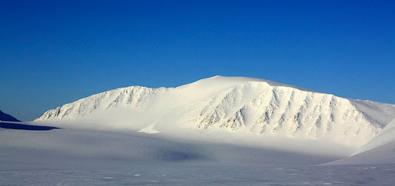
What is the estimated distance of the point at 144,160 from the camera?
73.7 m

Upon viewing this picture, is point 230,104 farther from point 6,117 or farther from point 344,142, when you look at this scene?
point 6,117

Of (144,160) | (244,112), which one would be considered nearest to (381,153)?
(144,160)

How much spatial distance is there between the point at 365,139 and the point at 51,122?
8997 centimetres

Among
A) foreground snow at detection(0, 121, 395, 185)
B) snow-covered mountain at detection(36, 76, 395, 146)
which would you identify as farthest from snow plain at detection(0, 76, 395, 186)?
snow-covered mountain at detection(36, 76, 395, 146)

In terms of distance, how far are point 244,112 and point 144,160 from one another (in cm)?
6066

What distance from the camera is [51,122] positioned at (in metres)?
162

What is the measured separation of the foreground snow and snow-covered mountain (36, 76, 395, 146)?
32.3 feet

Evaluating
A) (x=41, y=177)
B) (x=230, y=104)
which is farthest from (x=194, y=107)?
(x=41, y=177)

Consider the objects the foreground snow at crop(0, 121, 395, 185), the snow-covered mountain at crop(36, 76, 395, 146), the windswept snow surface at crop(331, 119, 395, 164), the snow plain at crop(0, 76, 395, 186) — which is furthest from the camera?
the snow-covered mountain at crop(36, 76, 395, 146)

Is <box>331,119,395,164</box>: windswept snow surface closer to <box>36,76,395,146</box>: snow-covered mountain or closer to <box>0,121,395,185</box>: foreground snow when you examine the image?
<box>0,121,395,185</box>: foreground snow

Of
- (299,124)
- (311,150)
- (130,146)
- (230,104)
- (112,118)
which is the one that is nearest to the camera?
(130,146)

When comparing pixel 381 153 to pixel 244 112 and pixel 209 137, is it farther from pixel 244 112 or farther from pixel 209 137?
pixel 244 112

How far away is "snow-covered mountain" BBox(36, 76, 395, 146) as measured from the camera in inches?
4732

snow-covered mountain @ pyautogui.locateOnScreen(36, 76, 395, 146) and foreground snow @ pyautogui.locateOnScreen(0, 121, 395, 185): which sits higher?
snow-covered mountain @ pyautogui.locateOnScreen(36, 76, 395, 146)
